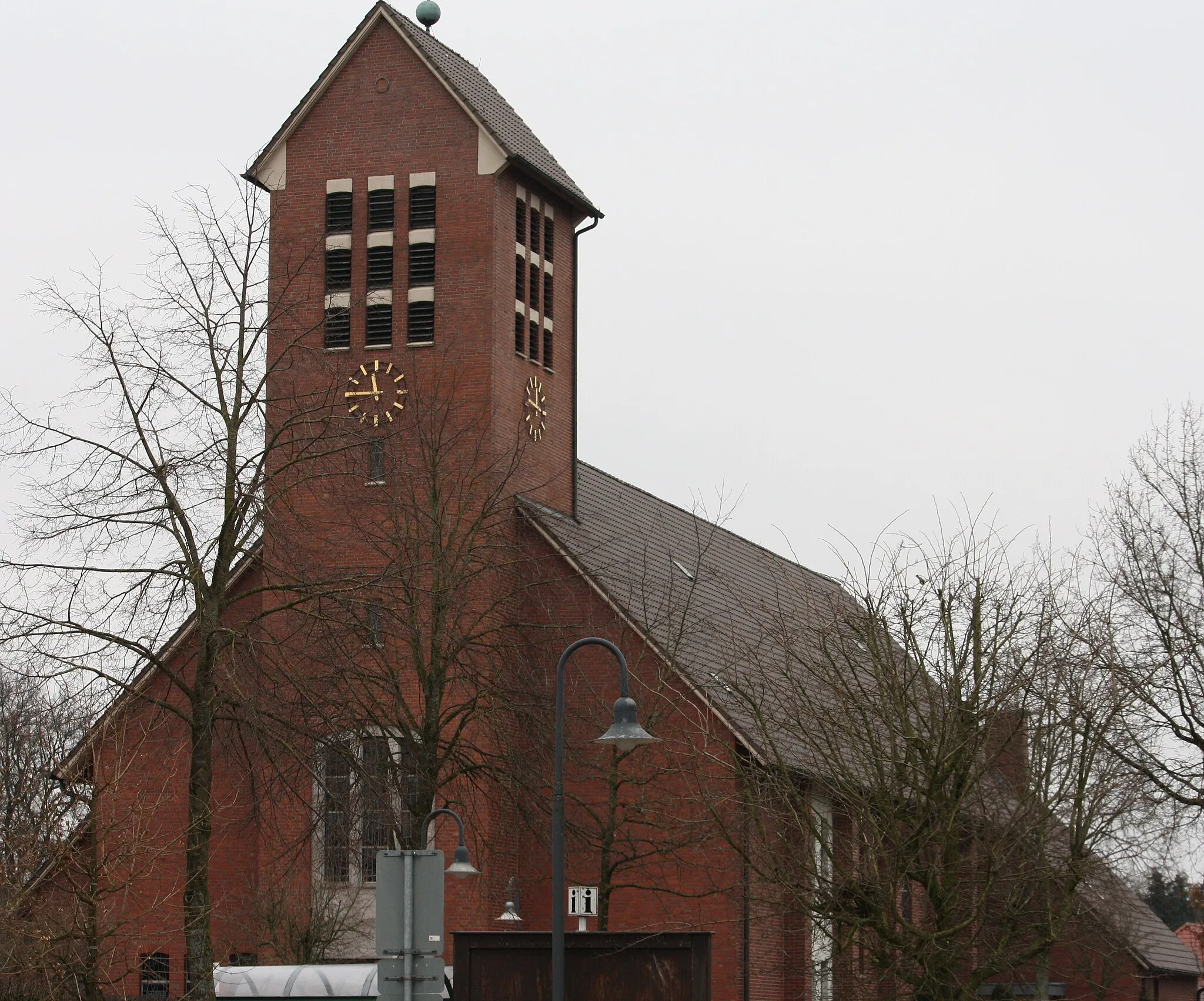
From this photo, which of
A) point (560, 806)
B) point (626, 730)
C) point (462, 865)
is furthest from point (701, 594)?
point (626, 730)

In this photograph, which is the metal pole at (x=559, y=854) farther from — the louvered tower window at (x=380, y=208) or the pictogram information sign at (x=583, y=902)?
the louvered tower window at (x=380, y=208)

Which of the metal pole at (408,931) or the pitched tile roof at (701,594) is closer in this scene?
the metal pole at (408,931)

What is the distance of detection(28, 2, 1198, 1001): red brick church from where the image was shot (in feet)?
108

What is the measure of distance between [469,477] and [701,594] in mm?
9114

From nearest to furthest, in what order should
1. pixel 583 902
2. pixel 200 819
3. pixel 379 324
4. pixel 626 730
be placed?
pixel 626 730, pixel 200 819, pixel 583 902, pixel 379 324

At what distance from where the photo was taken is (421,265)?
3653cm

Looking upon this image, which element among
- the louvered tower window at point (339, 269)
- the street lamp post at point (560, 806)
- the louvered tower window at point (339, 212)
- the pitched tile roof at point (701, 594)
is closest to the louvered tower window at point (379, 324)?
the louvered tower window at point (339, 269)

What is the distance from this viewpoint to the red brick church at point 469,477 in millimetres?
32875

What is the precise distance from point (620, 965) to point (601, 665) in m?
17.2

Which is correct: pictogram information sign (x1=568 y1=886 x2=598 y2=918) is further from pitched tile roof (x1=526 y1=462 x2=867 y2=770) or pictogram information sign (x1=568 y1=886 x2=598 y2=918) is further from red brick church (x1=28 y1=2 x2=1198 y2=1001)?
pitched tile roof (x1=526 y1=462 x2=867 y2=770)

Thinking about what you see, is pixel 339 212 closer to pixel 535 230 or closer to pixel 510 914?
pixel 535 230

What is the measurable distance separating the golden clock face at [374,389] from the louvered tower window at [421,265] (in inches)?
69.3

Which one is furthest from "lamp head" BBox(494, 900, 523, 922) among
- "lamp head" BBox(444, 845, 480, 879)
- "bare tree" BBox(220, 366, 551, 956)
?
"lamp head" BBox(444, 845, 480, 879)

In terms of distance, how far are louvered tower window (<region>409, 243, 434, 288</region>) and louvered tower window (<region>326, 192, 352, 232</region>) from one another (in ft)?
4.94
